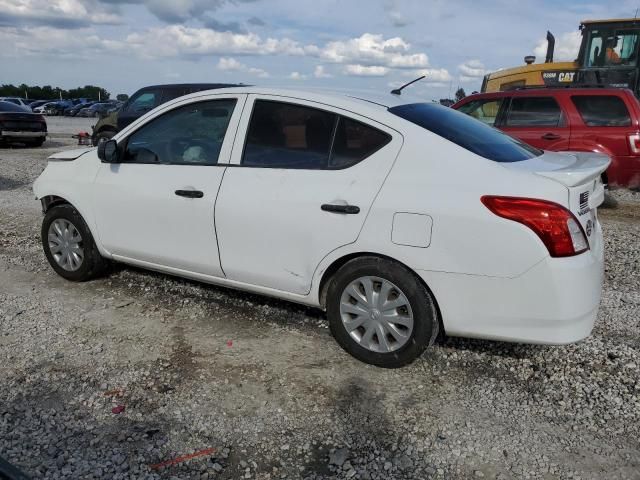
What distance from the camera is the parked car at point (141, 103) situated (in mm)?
12398

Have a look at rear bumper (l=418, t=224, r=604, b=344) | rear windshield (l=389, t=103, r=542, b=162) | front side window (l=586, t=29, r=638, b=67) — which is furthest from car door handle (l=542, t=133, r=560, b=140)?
rear bumper (l=418, t=224, r=604, b=344)

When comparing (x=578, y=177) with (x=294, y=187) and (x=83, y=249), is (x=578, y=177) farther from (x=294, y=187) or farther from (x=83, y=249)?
(x=83, y=249)

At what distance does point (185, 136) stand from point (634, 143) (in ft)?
22.7

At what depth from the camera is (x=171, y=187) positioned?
13.8 feet

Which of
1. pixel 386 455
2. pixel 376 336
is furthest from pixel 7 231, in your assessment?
pixel 386 455

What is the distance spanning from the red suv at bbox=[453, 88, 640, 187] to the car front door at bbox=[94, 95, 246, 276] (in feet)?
20.0

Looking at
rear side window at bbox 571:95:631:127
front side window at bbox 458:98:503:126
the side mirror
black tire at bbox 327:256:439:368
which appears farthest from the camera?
front side window at bbox 458:98:503:126

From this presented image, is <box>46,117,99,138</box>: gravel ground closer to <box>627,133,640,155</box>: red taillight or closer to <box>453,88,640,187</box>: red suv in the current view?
<box>453,88,640,187</box>: red suv

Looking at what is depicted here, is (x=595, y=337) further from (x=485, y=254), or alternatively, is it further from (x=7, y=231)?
(x=7, y=231)

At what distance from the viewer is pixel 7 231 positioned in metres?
7.23

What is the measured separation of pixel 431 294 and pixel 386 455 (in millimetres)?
1004

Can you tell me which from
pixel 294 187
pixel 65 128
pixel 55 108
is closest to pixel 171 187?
pixel 294 187

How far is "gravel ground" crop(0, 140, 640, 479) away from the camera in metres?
2.77

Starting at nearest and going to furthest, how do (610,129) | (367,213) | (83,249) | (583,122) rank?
(367,213) → (83,249) → (610,129) → (583,122)
